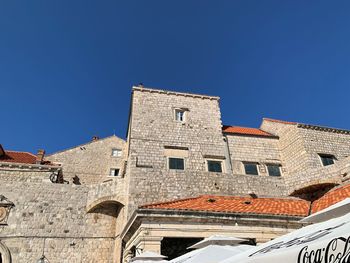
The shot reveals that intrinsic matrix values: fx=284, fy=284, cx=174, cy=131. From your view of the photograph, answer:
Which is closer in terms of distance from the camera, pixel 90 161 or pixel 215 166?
pixel 215 166

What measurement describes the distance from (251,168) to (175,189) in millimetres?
7157

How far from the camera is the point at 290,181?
1730 cm

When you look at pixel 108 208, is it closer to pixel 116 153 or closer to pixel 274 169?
pixel 274 169

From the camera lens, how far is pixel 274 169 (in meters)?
21.1

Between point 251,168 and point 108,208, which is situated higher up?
point 251,168

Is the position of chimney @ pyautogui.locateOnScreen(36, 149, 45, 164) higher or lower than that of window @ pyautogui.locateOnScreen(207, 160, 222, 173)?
higher

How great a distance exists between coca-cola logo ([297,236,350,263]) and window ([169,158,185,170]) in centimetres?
1619

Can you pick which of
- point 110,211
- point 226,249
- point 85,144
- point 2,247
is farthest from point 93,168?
point 226,249

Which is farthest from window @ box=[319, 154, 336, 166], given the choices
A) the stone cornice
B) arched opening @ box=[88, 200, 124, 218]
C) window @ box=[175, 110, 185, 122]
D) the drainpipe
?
the stone cornice

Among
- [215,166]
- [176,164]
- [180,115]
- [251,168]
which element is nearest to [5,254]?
[176,164]

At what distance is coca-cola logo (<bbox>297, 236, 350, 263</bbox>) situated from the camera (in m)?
1.98

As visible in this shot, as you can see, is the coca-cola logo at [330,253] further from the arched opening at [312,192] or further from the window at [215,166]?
the window at [215,166]

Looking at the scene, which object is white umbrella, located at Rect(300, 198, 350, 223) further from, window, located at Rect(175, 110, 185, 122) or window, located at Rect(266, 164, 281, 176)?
window, located at Rect(266, 164, 281, 176)

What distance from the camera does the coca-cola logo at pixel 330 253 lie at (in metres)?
1.98
